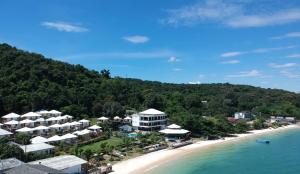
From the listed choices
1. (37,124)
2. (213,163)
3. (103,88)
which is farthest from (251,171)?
(103,88)

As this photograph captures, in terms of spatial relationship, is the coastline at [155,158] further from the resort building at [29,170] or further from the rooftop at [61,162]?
the resort building at [29,170]

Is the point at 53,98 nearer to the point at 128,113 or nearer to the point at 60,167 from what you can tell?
the point at 128,113

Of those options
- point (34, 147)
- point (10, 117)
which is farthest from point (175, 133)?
point (10, 117)

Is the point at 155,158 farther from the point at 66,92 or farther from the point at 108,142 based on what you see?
the point at 66,92

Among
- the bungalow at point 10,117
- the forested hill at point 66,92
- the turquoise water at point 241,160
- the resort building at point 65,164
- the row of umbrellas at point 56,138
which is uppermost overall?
the forested hill at point 66,92

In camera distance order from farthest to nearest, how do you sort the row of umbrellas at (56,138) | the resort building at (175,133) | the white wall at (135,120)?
the white wall at (135,120), the resort building at (175,133), the row of umbrellas at (56,138)

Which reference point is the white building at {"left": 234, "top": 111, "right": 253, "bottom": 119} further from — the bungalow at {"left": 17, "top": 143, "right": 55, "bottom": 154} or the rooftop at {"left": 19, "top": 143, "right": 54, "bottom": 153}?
the rooftop at {"left": 19, "top": 143, "right": 54, "bottom": 153}

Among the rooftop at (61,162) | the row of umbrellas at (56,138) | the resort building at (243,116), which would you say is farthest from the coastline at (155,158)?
the resort building at (243,116)

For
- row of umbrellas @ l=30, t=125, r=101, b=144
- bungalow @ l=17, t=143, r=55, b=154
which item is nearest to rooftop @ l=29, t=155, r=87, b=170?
bungalow @ l=17, t=143, r=55, b=154
